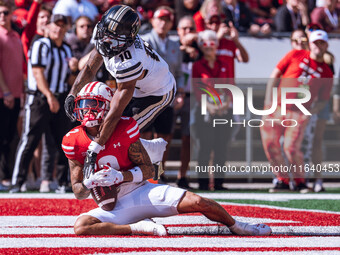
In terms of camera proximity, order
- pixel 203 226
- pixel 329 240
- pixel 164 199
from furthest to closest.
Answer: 1. pixel 203 226
2. pixel 164 199
3. pixel 329 240

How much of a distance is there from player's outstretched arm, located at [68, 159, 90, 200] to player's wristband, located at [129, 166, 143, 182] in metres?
0.31

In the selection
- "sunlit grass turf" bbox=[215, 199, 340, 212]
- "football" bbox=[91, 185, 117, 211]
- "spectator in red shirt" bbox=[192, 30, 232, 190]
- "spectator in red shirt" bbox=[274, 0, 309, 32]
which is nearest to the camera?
"football" bbox=[91, 185, 117, 211]

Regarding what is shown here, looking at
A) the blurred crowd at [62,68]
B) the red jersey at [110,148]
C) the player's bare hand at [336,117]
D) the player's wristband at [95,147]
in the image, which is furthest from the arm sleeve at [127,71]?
the player's bare hand at [336,117]

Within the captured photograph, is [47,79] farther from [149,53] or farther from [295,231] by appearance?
[295,231]

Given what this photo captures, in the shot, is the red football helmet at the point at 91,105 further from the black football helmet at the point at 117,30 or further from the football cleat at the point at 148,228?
the football cleat at the point at 148,228

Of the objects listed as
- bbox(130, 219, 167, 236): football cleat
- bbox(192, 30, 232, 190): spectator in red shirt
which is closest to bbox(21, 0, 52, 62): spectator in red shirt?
bbox(192, 30, 232, 190): spectator in red shirt

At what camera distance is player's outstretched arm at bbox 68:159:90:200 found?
475 cm

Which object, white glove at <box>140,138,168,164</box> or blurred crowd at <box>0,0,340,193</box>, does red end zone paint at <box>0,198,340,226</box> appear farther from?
blurred crowd at <box>0,0,340,193</box>

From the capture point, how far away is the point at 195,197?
469 cm

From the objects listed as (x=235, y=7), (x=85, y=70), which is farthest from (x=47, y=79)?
(x=235, y=7)

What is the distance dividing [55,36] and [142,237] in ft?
15.4

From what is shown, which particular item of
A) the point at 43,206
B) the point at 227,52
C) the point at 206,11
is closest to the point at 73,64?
the point at 227,52

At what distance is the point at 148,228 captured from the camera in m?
4.66

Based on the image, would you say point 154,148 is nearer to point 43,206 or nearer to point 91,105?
point 91,105
